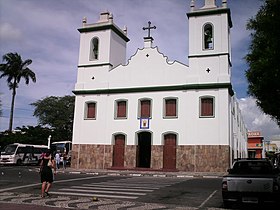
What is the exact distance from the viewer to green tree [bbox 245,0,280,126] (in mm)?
12461

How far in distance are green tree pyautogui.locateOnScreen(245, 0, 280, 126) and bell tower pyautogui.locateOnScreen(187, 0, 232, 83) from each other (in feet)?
37.4

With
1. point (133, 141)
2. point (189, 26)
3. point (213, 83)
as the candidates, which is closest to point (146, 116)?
point (133, 141)

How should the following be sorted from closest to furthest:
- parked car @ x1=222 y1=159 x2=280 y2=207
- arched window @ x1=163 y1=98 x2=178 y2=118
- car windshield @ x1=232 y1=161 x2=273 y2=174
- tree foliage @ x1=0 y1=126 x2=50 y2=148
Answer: parked car @ x1=222 y1=159 x2=280 y2=207 → car windshield @ x1=232 y1=161 x2=273 y2=174 → arched window @ x1=163 y1=98 x2=178 y2=118 → tree foliage @ x1=0 y1=126 x2=50 y2=148

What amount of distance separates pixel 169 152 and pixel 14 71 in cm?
3160

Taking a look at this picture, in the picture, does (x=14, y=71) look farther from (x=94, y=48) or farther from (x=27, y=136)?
(x=94, y=48)

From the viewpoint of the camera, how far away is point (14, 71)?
49938 mm

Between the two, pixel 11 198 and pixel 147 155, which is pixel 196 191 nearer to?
pixel 11 198

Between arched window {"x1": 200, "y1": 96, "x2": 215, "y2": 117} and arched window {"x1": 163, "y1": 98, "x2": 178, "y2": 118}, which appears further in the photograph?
arched window {"x1": 163, "y1": 98, "x2": 178, "y2": 118}

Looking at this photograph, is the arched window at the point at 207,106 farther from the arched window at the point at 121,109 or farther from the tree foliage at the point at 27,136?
the tree foliage at the point at 27,136

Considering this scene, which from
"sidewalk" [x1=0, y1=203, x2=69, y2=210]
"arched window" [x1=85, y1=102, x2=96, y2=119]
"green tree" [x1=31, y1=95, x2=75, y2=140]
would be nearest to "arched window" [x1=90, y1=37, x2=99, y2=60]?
"arched window" [x1=85, y1=102, x2=96, y2=119]

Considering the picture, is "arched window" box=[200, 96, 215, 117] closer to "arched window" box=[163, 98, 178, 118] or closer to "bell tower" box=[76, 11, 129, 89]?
"arched window" box=[163, 98, 178, 118]

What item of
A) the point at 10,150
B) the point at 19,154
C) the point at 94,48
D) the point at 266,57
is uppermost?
the point at 94,48

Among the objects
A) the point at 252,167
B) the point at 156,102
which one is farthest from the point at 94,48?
the point at 252,167

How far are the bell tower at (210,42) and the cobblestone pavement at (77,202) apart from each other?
18101mm
